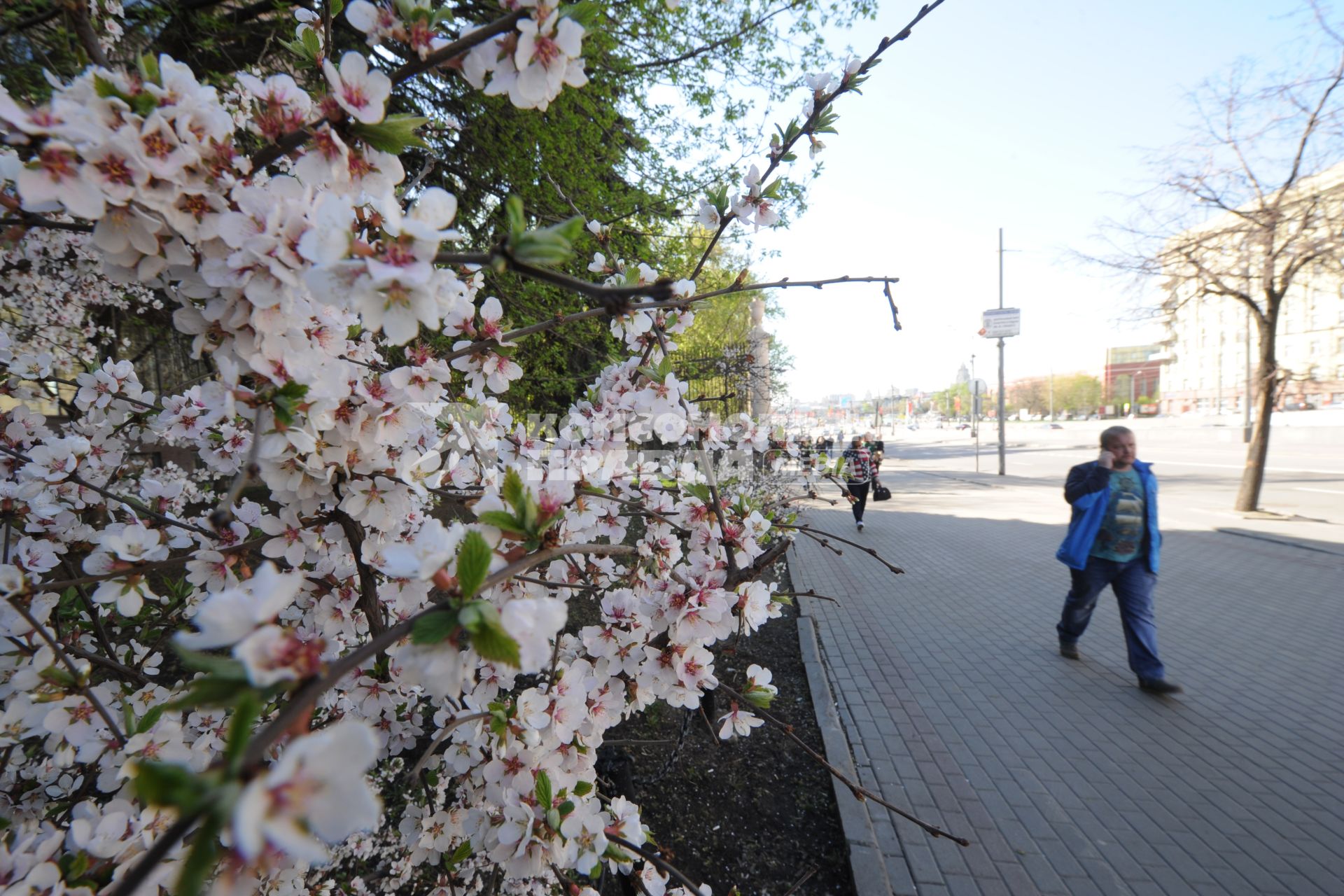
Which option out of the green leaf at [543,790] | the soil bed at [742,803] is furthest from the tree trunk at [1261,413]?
the green leaf at [543,790]

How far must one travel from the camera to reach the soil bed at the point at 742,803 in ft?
9.33

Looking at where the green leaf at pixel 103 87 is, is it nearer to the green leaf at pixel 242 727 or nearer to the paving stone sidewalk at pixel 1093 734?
the green leaf at pixel 242 727

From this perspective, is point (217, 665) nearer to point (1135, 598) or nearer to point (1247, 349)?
point (1135, 598)

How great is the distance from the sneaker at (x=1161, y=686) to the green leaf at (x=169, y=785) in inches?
235

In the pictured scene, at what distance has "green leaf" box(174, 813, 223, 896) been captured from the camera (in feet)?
1.68

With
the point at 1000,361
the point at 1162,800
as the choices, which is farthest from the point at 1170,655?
the point at 1000,361

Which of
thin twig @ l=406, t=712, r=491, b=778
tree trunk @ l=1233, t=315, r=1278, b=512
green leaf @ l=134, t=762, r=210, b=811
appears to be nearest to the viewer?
green leaf @ l=134, t=762, r=210, b=811

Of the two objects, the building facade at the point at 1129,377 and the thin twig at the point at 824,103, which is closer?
the thin twig at the point at 824,103

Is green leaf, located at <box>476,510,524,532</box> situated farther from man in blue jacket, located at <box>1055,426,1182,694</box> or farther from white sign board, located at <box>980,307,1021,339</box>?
A: white sign board, located at <box>980,307,1021,339</box>

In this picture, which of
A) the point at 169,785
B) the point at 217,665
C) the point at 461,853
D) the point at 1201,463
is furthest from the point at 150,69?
the point at 1201,463

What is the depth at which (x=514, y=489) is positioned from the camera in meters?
0.98

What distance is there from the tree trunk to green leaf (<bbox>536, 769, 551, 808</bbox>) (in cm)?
1292

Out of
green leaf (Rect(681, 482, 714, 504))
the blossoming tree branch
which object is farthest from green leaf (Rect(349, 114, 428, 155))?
green leaf (Rect(681, 482, 714, 504))

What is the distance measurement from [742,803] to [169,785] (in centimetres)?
342
